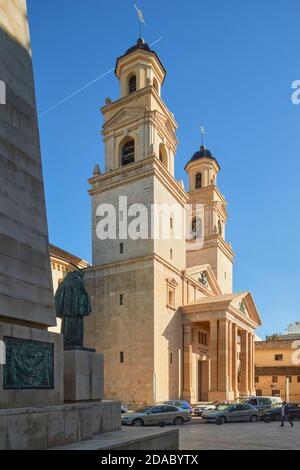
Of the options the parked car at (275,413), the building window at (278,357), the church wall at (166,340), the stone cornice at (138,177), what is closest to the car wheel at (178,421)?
the parked car at (275,413)

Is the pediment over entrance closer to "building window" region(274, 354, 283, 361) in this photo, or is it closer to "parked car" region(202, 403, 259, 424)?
"parked car" region(202, 403, 259, 424)

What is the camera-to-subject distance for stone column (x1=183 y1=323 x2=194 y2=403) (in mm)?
34062

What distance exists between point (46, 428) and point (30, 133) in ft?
21.2

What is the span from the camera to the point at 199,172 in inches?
2137

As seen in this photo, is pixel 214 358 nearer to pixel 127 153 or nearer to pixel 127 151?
pixel 127 153

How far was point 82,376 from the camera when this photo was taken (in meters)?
11.6

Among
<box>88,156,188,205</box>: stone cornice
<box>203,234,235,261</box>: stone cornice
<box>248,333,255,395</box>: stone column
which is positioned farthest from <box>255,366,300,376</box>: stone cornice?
<box>88,156,188,205</box>: stone cornice

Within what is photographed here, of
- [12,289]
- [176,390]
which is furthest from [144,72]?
[12,289]

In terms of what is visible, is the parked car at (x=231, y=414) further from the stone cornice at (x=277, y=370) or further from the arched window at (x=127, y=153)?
the stone cornice at (x=277, y=370)

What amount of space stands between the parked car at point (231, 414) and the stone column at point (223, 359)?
337 inches

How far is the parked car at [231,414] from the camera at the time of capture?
23594mm

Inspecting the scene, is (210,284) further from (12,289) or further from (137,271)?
(12,289)

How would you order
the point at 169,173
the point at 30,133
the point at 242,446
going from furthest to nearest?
the point at 169,173 < the point at 242,446 < the point at 30,133

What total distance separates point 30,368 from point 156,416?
1339 centimetres
